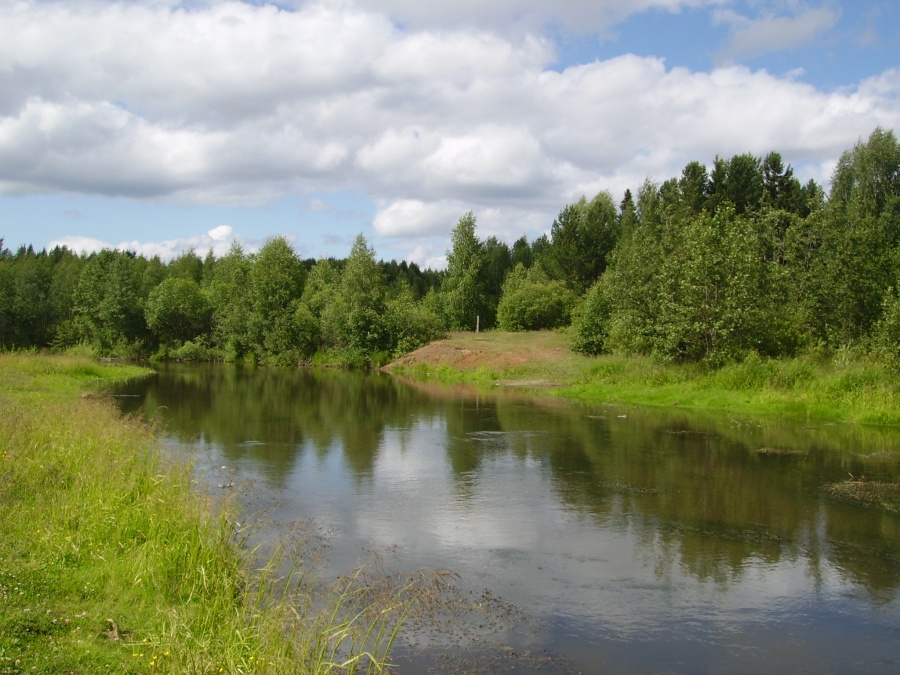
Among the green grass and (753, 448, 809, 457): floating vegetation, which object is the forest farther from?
(753, 448, 809, 457): floating vegetation

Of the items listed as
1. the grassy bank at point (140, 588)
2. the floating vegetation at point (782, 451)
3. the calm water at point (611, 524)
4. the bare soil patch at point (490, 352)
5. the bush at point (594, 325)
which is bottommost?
the calm water at point (611, 524)

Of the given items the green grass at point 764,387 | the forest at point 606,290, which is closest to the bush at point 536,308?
the forest at point 606,290

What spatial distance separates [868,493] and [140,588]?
14382mm

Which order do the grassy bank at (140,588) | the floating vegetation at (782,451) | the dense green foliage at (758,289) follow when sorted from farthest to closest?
the dense green foliage at (758,289) < the floating vegetation at (782,451) < the grassy bank at (140,588)

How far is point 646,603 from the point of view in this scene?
9477 mm

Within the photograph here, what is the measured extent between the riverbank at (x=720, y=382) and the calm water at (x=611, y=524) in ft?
7.04

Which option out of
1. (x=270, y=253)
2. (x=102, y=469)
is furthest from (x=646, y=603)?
(x=270, y=253)

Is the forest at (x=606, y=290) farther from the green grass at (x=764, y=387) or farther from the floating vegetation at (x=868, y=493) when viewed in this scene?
the floating vegetation at (x=868, y=493)

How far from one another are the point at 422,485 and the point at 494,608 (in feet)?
23.2

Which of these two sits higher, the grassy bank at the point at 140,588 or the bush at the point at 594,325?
the bush at the point at 594,325

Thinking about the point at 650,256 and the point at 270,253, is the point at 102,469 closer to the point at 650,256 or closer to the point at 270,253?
the point at 650,256

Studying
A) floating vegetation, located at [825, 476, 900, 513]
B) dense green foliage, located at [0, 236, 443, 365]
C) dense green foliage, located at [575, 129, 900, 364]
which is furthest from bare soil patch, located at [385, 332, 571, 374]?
floating vegetation, located at [825, 476, 900, 513]

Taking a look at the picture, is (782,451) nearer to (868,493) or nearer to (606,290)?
(868,493)

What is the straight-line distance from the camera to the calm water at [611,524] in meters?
8.37
